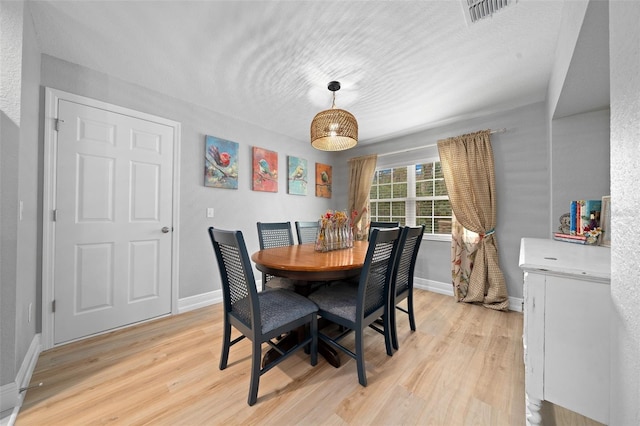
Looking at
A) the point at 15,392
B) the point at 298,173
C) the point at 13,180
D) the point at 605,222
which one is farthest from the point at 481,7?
the point at 15,392

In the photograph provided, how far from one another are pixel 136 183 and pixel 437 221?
3624 millimetres

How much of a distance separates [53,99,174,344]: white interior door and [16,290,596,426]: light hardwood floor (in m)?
0.27

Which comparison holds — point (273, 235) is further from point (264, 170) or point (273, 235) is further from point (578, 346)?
point (578, 346)

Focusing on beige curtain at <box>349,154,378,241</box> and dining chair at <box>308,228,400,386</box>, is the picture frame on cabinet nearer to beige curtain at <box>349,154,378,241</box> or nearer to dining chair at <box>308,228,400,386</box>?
dining chair at <box>308,228,400,386</box>

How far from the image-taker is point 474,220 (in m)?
2.86

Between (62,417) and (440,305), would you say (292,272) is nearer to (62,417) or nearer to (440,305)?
(62,417)

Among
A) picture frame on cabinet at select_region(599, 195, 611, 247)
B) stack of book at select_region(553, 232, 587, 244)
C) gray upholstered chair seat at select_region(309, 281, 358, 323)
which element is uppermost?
picture frame on cabinet at select_region(599, 195, 611, 247)

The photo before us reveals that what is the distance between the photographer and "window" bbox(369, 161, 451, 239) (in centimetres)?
330

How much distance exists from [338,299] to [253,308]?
633 millimetres

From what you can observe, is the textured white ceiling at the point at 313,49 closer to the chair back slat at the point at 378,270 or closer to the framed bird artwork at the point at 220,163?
the framed bird artwork at the point at 220,163

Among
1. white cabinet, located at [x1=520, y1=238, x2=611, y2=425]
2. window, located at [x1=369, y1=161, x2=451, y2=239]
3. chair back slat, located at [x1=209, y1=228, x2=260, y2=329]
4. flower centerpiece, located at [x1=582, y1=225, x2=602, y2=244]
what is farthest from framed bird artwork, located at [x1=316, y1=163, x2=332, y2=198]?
white cabinet, located at [x1=520, y1=238, x2=611, y2=425]

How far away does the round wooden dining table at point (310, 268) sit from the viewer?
5.02 ft

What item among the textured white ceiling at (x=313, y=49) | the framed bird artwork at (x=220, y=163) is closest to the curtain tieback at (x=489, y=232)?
the textured white ceiling at (x=313, y=49)

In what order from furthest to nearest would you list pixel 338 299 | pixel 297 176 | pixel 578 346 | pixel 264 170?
pixel 297 176 < pixel 264 170 < pixel 338 299 < pixel 578 346
